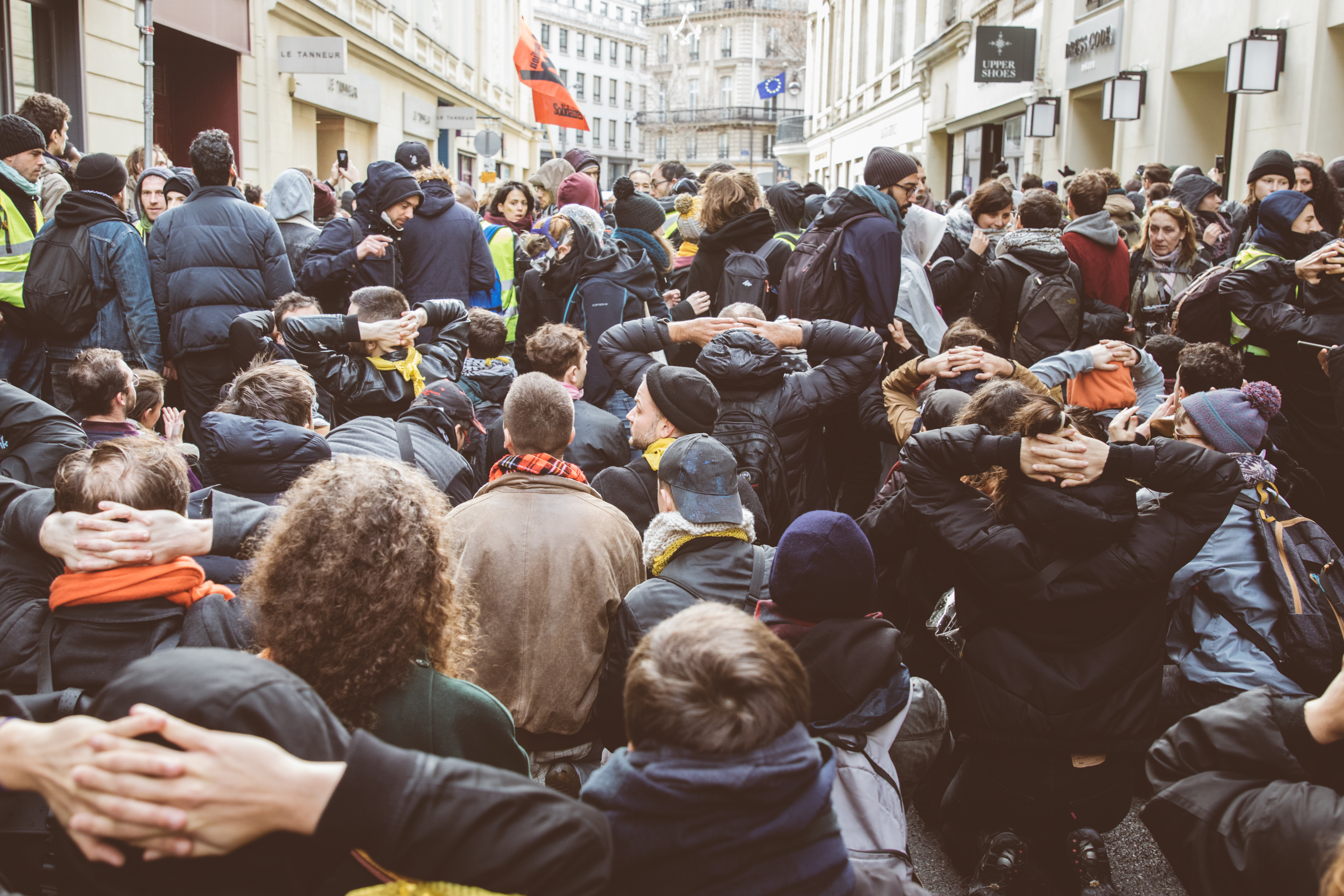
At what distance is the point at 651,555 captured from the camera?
3102 millimetres

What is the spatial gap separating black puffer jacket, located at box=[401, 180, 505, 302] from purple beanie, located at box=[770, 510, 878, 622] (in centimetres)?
448

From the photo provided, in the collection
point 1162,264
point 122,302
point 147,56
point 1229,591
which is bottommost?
point 1229,591

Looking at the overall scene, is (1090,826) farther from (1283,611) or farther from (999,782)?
(1283,611)

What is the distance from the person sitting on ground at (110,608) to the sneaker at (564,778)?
3.53 ft

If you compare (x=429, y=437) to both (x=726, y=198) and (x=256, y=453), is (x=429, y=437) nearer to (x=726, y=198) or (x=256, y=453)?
(x=256, y=453)

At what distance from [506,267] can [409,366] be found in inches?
128

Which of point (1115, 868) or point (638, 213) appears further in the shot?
point (638, 213)

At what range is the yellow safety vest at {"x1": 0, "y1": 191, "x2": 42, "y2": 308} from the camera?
5566 millimetres

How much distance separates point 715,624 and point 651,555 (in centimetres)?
142

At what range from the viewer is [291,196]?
23.8ft

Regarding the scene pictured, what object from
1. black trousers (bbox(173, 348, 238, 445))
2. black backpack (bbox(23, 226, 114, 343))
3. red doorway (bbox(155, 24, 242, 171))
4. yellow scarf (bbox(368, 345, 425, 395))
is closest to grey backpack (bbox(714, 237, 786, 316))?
yellow scarf (bbox(368, 345, 425, 395))

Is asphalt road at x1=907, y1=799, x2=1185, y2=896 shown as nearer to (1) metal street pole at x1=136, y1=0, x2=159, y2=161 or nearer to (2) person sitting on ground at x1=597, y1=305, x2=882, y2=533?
(2) person sitting on ground at x1=597, y1=305, x2=882, y2=533

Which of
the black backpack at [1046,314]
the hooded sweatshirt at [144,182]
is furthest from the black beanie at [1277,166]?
the hooded sweatshirt at [144,182]

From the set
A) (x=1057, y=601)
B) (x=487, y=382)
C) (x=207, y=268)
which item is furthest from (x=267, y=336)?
(x=1057, y=601)
